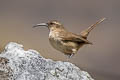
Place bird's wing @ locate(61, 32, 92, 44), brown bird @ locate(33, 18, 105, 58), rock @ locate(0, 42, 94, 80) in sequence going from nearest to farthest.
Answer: rock @ locate(0, 42, 94, 80) < brown bird @ locate(33, 18, 105, 58) < bird's wing @ locate(61, 32, 92, 44)

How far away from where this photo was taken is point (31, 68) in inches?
215

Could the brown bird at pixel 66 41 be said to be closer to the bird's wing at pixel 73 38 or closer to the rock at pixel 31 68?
the bird's wing at pixel 73 38

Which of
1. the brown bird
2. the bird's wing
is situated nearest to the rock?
the brown bird

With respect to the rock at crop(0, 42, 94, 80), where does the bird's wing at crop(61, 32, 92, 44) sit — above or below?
above

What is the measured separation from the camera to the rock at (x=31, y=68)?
5352 mm

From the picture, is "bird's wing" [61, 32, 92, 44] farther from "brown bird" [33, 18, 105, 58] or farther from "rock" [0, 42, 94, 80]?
"rock" [0, 42, 94, 80]

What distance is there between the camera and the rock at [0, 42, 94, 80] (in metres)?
5.35

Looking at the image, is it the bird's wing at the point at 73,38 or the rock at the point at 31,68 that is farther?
the bird's wing at the point at 73,38

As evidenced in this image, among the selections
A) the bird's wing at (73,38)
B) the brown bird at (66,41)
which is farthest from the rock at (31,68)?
the bird's wing at (73,38)

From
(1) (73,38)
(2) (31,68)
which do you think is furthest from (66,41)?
(2) (31,68)

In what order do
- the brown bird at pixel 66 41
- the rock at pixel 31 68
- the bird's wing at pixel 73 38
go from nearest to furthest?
1. the rock at pixel 31 68
2. the brown bird at pixel 66 41
3. the bird's wing at pixel 73 38

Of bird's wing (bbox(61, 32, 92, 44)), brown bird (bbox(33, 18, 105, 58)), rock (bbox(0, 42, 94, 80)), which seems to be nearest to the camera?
rock (bbox(0, 42, 94, 80))

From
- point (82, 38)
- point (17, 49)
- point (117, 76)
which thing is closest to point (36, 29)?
point (117, 76)

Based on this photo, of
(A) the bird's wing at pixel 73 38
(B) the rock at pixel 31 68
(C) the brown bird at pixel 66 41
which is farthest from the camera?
(A) the bird's wing at pixel 73 38
